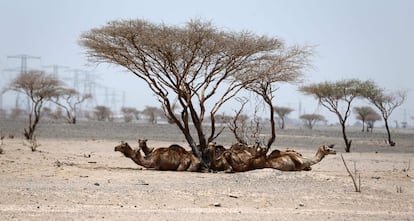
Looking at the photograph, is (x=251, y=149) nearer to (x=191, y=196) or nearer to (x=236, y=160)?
(x=236, y=160)

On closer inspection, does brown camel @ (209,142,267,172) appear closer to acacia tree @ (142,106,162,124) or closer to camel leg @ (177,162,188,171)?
camel leg @ (177,162,188,171)

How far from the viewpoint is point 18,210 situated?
34.2ft

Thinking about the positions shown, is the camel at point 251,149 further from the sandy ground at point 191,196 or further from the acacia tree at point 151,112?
the acacia tree at point 151,112

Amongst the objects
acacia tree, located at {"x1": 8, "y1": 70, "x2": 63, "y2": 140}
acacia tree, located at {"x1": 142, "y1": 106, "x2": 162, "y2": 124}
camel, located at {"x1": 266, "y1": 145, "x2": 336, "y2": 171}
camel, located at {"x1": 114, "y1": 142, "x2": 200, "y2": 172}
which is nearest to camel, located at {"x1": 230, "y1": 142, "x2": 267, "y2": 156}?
camel, located at {"x1": 266, "y1": 145, "x2": 336, "y2": 171}

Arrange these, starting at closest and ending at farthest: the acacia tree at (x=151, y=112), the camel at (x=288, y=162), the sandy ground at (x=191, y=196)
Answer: the sandy ground at (x=191, y=196) → the camel at (x=288, y=162) → the acacia tree at (x=151, y=112)

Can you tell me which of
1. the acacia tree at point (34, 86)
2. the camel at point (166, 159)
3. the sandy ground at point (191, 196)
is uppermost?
the acacia tree at point (34, 86)

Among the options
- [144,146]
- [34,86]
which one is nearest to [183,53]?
[144,146]

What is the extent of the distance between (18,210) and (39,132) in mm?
43093

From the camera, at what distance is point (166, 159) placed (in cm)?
1989

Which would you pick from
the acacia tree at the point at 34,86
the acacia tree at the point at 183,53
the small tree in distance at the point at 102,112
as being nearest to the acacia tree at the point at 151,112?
the small tree in distance at the point at 102,112

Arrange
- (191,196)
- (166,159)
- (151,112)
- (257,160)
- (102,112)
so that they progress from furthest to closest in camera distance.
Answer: (151,112) → (102,112) → (166,159) → (257,160) → (191,196)

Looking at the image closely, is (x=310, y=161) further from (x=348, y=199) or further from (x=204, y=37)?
(x=348, y=199)

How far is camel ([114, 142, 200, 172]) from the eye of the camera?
65.4ft

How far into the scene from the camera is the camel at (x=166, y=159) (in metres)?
19.9
